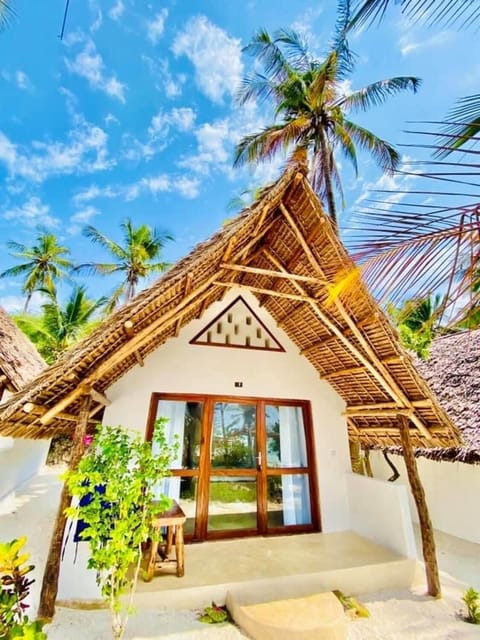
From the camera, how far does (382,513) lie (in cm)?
434

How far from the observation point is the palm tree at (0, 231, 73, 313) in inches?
643

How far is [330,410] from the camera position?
548cm

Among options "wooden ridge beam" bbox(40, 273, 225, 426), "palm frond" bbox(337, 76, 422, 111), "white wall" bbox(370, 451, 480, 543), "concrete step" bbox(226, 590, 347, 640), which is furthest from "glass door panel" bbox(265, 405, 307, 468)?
"palm frond" bbox(337, 76, 422, 111)

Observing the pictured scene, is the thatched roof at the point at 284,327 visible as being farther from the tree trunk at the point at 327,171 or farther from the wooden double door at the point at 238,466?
the tree trunk at the point at 327,171

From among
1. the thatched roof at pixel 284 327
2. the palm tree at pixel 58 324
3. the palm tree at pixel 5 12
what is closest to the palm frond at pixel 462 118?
the thatched roof at pixel 284 327

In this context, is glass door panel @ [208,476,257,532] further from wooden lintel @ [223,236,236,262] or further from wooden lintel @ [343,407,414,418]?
wooden lintel @ [223,236,236,262]

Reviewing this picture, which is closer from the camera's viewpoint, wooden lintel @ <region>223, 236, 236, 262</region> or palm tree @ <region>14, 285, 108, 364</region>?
wooden lintel @ <region>223, 236, 236, 262</region>

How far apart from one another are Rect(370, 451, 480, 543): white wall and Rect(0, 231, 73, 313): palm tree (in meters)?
17.9

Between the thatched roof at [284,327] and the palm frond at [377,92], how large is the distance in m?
6.26

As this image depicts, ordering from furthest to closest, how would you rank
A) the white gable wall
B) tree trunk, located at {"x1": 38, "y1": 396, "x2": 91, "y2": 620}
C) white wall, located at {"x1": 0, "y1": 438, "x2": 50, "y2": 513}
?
white wall, located at {"x1": 0, "y1": 438, "x2": 50, "y2": 513}, the white gable wall, tree trunk, located at {"x1": 38, "y1": 396, "x2": 91, "y2": 620}

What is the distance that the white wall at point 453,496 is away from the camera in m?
5.54

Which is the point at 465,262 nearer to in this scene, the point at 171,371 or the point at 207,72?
the point at 171,371

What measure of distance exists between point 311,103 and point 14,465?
1199 centimetres

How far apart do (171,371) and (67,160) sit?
29.7 ft
